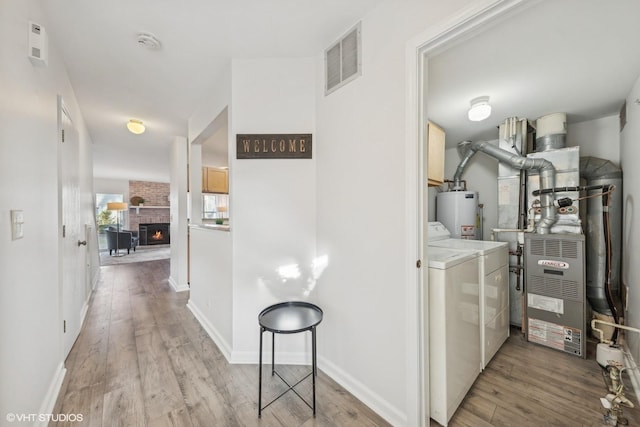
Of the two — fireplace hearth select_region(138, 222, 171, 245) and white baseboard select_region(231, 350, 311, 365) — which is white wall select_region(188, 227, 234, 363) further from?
fireplace hearth select_region(138, 222, 171, 245)

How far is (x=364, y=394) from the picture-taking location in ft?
5.16

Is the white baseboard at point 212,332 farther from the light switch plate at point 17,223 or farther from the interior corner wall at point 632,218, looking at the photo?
the interior corner wall at point 632,218

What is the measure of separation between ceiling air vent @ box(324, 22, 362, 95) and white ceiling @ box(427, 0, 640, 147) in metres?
0.52

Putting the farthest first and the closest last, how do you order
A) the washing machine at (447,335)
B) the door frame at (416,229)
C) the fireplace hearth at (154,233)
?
the fireplace hearth at (154,233) → the washing machine at (447,335) → the door frame at (416,229)

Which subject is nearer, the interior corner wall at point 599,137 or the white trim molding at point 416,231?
the white trim molding at point 416,231

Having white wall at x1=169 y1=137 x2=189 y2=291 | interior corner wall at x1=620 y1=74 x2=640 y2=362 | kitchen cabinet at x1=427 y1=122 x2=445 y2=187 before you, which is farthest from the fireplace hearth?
interior corner wall at x1=620 y1=74 x2=640 y2=362

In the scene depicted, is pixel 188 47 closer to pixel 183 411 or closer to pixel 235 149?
pixel 235 149

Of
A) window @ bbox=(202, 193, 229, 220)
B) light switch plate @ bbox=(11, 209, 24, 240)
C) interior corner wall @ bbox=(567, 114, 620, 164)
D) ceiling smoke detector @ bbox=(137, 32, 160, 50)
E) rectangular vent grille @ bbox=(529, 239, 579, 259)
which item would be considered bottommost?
rectangular vent grille @ bbox=(529, 239, 579, 259)

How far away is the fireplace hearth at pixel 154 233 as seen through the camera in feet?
28.9

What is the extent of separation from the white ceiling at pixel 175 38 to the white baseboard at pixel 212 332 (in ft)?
7.87

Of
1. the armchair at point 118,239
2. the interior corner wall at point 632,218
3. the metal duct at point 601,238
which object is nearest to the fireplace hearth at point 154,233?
the armchair at point 118,239

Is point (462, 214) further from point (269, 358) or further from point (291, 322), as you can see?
point (269, 358)

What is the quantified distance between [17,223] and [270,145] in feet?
4.65

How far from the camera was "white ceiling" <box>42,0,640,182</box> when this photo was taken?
4.82 ft
